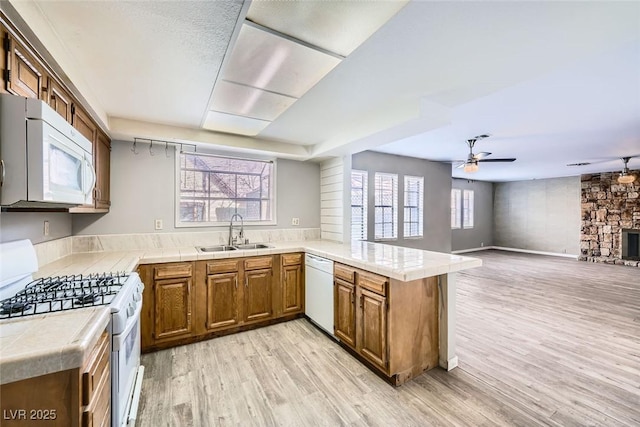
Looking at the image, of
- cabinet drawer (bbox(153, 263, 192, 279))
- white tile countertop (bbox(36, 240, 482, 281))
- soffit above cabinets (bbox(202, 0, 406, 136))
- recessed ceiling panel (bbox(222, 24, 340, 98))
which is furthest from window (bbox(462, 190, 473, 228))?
cabinet drawer (bbox(153, 263, 192, 279))

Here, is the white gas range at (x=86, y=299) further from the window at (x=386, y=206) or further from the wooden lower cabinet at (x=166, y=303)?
the window at (x=386, y=206)

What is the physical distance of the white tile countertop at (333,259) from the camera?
2105 millimetres

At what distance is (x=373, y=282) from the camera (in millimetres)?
2320

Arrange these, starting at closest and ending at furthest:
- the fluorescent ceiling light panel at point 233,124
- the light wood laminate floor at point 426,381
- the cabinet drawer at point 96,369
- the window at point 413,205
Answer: the cabinet drawer at point 96,369 → the light wood laminate floor at point 426,381 → the fluorescent ceiling light panel at point 233,124 → the window at point 413,205

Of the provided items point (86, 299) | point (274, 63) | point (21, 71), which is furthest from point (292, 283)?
point (21, 71)

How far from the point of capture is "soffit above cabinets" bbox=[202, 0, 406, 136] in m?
1.32

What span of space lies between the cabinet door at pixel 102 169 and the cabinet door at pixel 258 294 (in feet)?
5.06

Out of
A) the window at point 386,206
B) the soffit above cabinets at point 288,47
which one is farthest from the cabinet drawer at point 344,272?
the window at point 386,206

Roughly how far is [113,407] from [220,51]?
2003mm

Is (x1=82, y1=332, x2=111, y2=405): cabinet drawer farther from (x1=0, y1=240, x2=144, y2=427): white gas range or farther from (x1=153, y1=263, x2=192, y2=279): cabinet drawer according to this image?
(x1=153, y1=263, x2=192, y2=279): cabinet drawer

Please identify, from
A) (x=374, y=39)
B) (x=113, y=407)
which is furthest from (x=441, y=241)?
(x=113, y=407)

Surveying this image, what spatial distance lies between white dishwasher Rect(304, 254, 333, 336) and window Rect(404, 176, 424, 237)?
10.3 feet

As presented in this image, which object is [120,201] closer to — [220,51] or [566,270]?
[220,51]

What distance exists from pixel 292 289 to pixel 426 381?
170 centimetres
